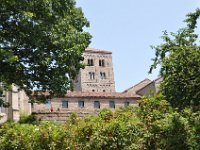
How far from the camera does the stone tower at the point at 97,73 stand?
119938mm

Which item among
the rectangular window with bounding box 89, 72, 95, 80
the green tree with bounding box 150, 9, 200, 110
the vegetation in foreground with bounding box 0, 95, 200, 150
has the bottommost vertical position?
the vegetation in foreground with bounding box 0, 95, 200, 150

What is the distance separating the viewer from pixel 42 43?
27.0 m

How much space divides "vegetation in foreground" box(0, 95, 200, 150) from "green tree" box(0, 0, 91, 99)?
948 cm

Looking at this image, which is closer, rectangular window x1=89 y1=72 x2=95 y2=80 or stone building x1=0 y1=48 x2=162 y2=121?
stone building x1=0 y1=48 x2=162 y2=121

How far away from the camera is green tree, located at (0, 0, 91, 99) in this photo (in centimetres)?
2617

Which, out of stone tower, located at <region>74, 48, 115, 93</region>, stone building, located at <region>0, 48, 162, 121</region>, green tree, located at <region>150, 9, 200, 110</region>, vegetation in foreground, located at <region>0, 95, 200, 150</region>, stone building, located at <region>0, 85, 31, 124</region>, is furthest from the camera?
stone tower, located at <region>74, 48, 115, 93</region>

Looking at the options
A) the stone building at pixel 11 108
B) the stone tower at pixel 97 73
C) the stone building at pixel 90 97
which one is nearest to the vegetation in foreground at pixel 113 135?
the stone building at pixel 90 97

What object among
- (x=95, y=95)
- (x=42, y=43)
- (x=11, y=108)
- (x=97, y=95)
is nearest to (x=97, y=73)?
(x=97, y=95)

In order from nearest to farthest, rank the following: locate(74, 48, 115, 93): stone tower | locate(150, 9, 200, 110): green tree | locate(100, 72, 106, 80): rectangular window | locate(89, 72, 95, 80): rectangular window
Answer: locate(150, 9, 200, 110): green tree, locate(74, 48, 115, 93): stone tower, locate(89, 72, 95, 80): rectangular window, locate(100, 72, 106, 80): rectangular window

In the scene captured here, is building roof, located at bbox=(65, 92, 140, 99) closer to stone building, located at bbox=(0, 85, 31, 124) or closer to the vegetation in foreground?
stone building, located at bbox=(0, 85, 31, 124)

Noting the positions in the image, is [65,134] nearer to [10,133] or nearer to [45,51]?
[10,133]

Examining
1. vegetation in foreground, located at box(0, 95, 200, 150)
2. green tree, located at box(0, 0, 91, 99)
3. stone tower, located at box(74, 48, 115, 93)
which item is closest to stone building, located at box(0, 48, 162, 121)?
stone tower, located at box(74, 48, 115, 93)

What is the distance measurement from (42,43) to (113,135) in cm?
1202

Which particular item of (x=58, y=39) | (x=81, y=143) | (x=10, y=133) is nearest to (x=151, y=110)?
(x=81, y=143)
